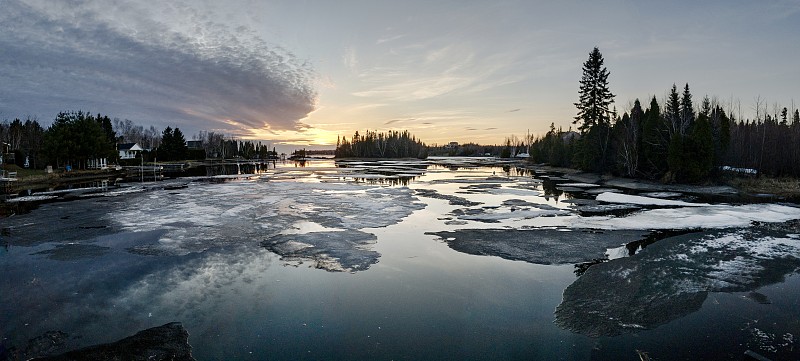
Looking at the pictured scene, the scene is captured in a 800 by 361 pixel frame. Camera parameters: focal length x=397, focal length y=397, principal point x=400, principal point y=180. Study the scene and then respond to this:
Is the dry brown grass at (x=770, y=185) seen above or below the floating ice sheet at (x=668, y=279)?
above

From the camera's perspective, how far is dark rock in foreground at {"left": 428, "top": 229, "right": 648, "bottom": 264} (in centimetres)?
1245

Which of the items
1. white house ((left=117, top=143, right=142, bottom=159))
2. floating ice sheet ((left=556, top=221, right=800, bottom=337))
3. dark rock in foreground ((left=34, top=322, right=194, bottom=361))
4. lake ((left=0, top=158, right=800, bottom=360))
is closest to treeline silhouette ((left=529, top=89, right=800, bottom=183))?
lake ((left=0, top=158, right=800, bottom=360))

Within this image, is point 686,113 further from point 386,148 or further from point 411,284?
point 386,148

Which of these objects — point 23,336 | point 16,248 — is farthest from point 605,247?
point 16,248

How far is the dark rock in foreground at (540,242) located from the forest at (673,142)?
2749 cm

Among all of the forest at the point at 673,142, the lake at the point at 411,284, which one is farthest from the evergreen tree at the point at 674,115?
the lake at the point at 411,284

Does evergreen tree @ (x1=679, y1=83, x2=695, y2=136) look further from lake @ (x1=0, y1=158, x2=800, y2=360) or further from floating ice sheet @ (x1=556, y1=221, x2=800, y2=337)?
floating ice sheet @ (x1=556, y1=221, x2=800, y2=337)

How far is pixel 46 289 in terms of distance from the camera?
30.6 feet

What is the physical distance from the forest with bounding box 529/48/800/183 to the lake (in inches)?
766

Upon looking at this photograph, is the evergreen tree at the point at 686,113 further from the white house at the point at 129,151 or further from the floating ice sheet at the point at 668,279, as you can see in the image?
the white house at the point at 129,151

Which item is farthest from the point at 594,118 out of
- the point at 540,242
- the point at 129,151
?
the point at 129,151

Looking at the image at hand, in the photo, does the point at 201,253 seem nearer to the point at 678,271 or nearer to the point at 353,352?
the point at 353,352

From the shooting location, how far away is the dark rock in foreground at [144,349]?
247 inches

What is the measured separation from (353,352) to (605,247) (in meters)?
10.6
